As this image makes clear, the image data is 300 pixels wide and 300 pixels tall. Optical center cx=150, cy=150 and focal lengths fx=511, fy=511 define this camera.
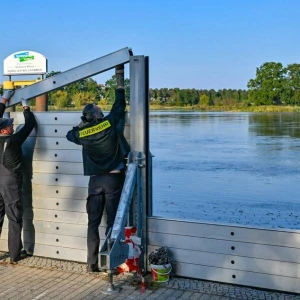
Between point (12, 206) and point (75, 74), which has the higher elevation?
point (75, 74)

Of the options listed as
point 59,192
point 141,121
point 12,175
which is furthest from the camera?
point 59,192

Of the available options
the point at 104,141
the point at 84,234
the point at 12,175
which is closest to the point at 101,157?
the point at 104,141

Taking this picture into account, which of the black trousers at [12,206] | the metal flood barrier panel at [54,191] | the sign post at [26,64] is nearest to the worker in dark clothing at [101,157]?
the metal flood barrier panel at [54,191]

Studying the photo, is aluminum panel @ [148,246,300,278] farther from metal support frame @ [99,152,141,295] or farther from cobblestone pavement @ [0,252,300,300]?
metal support frame @ [99,152,141,295]

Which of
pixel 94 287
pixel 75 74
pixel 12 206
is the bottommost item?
pixel 94 287

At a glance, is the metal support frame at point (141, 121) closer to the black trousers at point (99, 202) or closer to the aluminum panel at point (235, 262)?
the black trousers at point (99, 202)

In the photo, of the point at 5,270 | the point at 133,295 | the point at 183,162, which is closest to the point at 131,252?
the point at 133,295

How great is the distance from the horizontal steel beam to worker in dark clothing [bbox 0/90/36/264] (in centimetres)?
24

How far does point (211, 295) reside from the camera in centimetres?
491

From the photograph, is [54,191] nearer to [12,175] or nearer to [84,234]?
[12,175]

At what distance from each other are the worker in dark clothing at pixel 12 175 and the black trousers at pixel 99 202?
97 cm

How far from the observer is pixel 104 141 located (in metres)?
5.43

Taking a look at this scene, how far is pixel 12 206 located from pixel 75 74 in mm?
1728

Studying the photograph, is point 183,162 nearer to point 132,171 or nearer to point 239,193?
point 239,193
